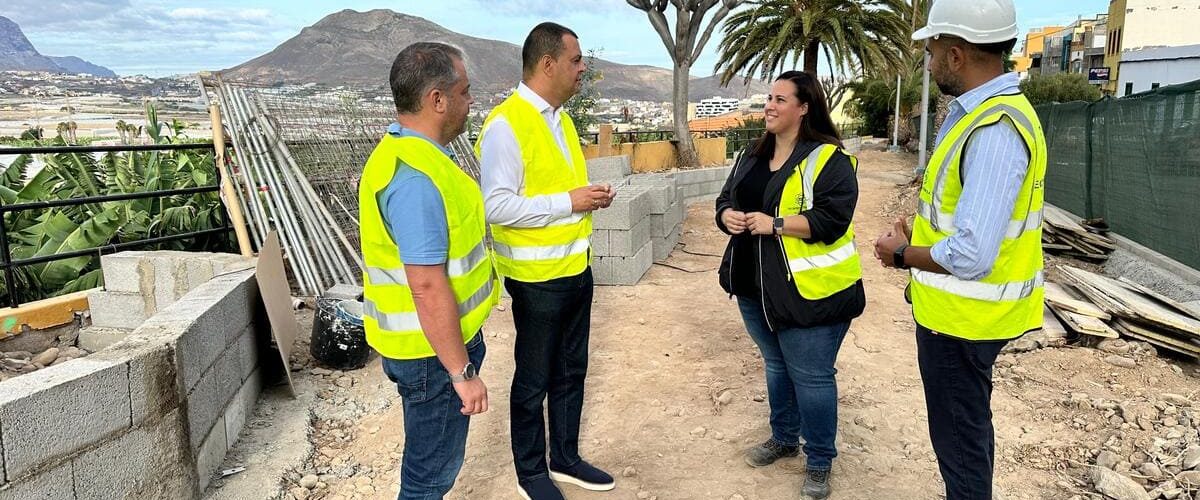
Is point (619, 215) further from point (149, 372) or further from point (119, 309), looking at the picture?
point (149, 372)

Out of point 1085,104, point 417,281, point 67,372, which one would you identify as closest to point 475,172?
point 67,372

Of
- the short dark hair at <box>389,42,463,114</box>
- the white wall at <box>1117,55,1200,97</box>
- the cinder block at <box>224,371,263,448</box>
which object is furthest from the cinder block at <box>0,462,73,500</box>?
the white wall at <box>1117,55,1200,97</box>

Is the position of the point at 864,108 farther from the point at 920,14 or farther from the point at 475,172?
the point at 475,172

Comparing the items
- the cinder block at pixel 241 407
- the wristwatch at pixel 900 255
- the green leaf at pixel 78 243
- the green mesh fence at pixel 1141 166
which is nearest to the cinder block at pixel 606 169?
the green mesh fence at pixel 1141 166

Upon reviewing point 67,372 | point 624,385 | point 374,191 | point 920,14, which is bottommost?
point 624,385

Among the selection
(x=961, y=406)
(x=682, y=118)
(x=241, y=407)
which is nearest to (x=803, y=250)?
(x=961, y=406)

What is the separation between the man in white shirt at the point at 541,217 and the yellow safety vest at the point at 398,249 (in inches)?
18.3

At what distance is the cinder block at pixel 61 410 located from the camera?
88.4 inches

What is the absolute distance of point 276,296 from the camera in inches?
163

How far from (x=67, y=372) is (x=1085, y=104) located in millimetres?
10174

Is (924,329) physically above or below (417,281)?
below

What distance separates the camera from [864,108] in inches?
1340

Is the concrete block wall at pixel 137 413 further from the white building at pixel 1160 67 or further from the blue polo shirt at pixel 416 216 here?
the white building at pixel 1160 67

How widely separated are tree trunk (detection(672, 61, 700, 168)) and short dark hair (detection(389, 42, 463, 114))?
542 inches
